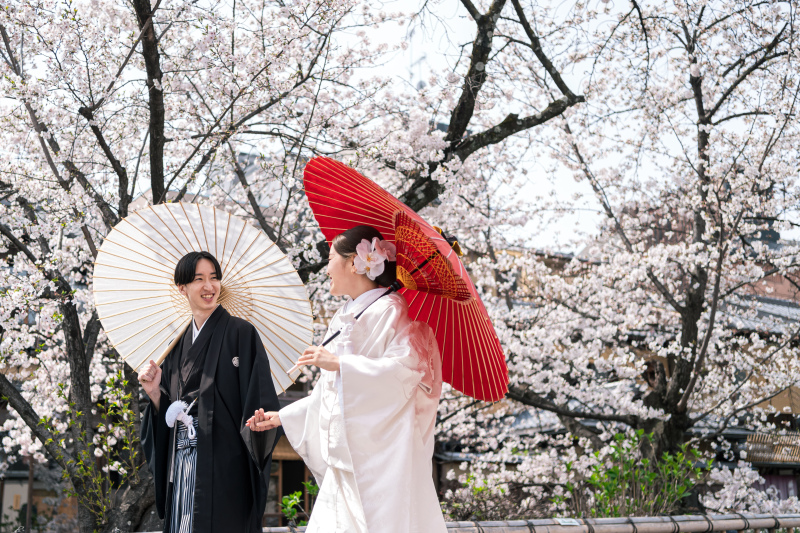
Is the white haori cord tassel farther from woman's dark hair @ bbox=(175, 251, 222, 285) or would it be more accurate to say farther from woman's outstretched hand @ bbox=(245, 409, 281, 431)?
woman's dark hair @ bbox=(175, 251, 222, 285)

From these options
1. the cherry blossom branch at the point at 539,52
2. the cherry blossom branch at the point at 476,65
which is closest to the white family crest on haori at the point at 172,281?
the cherry blossom branch at the point at 476,65

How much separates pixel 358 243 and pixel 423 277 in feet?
0.90

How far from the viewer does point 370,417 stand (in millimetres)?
2381

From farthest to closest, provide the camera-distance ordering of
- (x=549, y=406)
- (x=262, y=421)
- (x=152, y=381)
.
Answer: (x=549, y=406)
(x=152, y=381)
(x=262, y=421)

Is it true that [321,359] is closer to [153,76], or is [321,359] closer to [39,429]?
[153,76]

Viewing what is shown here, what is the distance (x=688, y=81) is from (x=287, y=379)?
821 centimetres

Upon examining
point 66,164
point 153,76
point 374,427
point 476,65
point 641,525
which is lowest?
point 641,525

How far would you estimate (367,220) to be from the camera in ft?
9.27

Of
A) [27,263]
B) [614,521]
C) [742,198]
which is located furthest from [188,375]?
[742,198]

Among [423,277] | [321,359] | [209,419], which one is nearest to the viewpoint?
[321,359]

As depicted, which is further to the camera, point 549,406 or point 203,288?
point 549,406

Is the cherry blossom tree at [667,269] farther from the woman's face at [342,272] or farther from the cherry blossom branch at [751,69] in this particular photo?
the woman's face at [342,272]

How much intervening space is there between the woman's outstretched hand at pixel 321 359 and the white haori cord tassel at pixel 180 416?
0.73 metres

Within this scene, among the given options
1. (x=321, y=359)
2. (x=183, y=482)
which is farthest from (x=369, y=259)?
(x=183, y=482)
